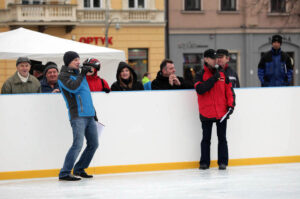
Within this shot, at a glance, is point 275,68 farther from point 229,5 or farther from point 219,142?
point 229,5

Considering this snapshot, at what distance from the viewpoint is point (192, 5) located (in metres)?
30.9

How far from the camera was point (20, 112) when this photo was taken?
869 cm

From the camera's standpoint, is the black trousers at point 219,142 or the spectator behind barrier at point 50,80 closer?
the black trousers at point 219,142

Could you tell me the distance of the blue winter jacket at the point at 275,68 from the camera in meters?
10.9

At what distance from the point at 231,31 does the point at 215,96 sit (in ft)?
73.5

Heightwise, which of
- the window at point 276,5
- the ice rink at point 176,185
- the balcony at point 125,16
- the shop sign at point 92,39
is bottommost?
the ice rink at point 176,185

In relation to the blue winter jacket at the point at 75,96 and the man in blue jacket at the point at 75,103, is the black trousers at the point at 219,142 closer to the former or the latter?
the man in blue jacket at the point at 75,103

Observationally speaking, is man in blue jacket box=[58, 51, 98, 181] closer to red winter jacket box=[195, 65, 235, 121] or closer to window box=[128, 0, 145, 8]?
red winter jacket box=[195, 65, 235, 121]

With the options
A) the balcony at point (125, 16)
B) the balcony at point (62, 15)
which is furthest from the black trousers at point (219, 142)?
the balcony at point (125, 16)

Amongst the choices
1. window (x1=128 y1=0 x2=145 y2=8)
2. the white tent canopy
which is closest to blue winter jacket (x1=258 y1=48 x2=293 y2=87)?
the white tent canopy

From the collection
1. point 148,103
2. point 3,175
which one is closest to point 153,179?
point 148,103

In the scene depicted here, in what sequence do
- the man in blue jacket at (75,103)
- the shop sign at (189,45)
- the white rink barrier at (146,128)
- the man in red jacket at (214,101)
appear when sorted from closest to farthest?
the man in blue jacket at (75,103), the white rink barrier at (146,128), the man in red jacket at (214,101), the shop sign at (189,45)

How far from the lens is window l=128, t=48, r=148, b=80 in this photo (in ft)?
97.1

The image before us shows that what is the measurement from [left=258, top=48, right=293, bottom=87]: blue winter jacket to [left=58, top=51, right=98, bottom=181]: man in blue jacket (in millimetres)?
3740
